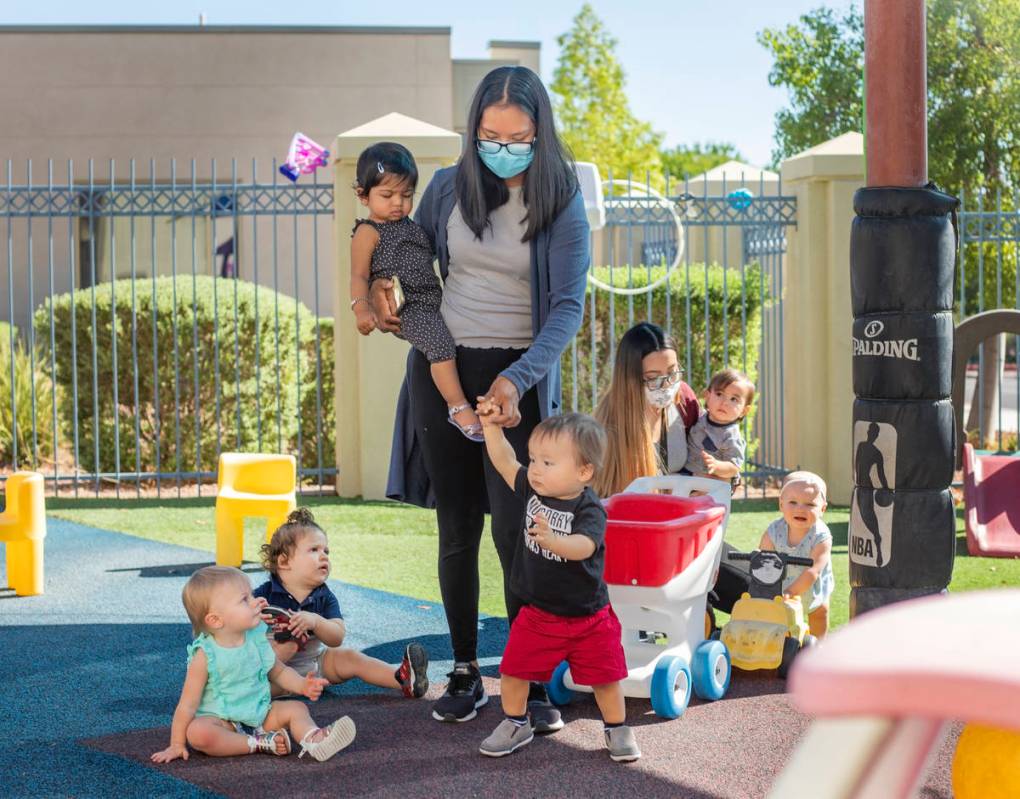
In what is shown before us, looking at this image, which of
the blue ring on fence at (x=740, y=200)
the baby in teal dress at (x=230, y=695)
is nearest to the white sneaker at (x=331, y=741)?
the baby in teal dress at (x=230, y=695)

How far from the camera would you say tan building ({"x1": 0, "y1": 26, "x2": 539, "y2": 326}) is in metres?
21.7

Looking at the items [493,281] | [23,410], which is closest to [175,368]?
[23,410]

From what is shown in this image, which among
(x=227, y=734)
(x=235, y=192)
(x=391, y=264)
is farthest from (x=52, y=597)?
(x=235, y=192)

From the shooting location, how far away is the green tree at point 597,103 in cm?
2602

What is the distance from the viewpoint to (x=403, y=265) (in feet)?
14.1

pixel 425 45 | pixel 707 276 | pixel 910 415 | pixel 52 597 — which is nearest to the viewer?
pixel 910 415

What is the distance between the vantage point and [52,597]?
6891 millimetres

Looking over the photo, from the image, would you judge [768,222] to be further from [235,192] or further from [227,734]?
[227,734]

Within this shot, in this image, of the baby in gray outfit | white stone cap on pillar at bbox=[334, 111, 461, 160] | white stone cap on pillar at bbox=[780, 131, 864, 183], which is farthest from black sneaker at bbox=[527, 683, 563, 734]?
white stone cap on pillar at bbox=[780, 131, 864, 183]

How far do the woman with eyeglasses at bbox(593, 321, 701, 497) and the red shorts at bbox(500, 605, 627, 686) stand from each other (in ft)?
4.55

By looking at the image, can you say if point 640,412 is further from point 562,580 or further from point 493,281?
point 562,580

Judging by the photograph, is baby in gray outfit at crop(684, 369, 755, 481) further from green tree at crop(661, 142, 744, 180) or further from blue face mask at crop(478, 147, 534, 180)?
green tree at crop(661, 142, 744, 180)

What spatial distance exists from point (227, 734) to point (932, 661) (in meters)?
3.43

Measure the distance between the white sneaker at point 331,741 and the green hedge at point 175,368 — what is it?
735 centimetres
